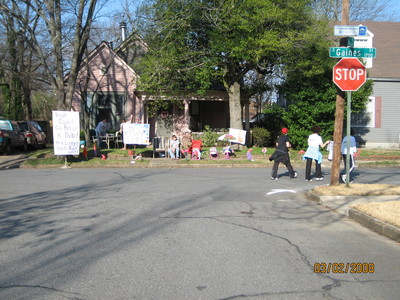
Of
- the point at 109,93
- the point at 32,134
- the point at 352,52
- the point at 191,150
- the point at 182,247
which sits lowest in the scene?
the point at 182,247

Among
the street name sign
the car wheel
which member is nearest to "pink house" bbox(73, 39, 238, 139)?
the car wheel

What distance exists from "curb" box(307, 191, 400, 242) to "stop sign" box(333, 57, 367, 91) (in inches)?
107

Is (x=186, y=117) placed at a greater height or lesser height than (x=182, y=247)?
greater

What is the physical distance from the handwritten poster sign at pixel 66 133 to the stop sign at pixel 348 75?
1123 centimetres

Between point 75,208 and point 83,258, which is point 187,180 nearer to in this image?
point 75,208

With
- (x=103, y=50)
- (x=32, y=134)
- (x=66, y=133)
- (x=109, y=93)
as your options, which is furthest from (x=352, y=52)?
(x=103, y=50)

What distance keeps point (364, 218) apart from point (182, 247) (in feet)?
12.0

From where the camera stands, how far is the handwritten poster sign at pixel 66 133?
663 inches

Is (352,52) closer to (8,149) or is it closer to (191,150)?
(191,150)

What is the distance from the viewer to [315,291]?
4316 millimetres

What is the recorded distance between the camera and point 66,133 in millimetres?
17000

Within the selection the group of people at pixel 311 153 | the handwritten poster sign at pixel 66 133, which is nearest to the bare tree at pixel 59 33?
the handwritten poster sign at pixel 66 133

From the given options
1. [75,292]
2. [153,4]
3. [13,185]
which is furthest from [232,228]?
[153,4]

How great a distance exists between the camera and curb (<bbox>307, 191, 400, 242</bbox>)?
6.46 metres
